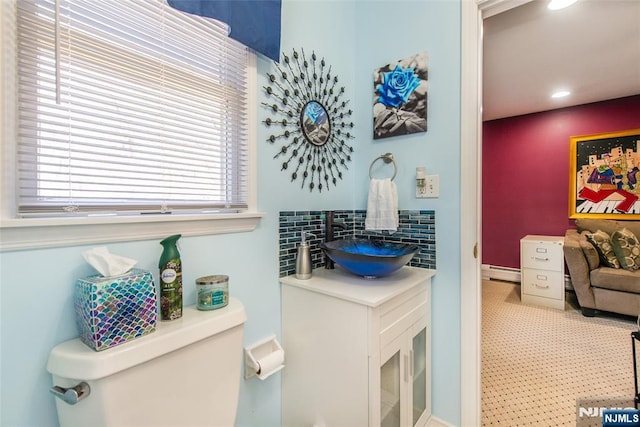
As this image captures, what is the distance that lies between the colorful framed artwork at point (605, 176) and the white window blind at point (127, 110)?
4.05 meters

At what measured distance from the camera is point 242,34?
102 centimetres

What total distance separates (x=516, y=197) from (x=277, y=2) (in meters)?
3.95

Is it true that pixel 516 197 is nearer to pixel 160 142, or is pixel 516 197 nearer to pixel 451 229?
pixel 451 229

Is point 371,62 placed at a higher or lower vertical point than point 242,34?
higher

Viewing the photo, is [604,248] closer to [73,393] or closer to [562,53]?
[562,53]

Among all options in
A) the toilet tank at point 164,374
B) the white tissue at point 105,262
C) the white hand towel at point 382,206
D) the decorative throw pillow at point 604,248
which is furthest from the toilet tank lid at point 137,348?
the decorative throw pillow at point 604,248

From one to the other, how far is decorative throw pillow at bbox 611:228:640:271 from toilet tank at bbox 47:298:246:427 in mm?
3533

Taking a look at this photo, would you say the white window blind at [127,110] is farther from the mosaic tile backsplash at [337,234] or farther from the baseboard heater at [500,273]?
the baseboard heater at [500,273]

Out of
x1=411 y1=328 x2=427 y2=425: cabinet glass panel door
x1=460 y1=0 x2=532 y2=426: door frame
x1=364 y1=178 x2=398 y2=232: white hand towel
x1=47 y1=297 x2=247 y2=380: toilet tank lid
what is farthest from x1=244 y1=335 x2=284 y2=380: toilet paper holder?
x1=460 y1=0 x2=532 y2=426: door frame

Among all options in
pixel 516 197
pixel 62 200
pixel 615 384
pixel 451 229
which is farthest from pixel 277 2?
pixel 516 197

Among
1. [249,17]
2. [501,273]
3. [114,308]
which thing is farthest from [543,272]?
[114,308]

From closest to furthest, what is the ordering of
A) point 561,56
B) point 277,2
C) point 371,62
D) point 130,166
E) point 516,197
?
point 130,166, point 277,2, point 371,62, point 561,56, point 516,197

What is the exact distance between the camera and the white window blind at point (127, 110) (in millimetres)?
684

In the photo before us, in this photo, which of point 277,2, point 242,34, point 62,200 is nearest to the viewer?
point 62,200
